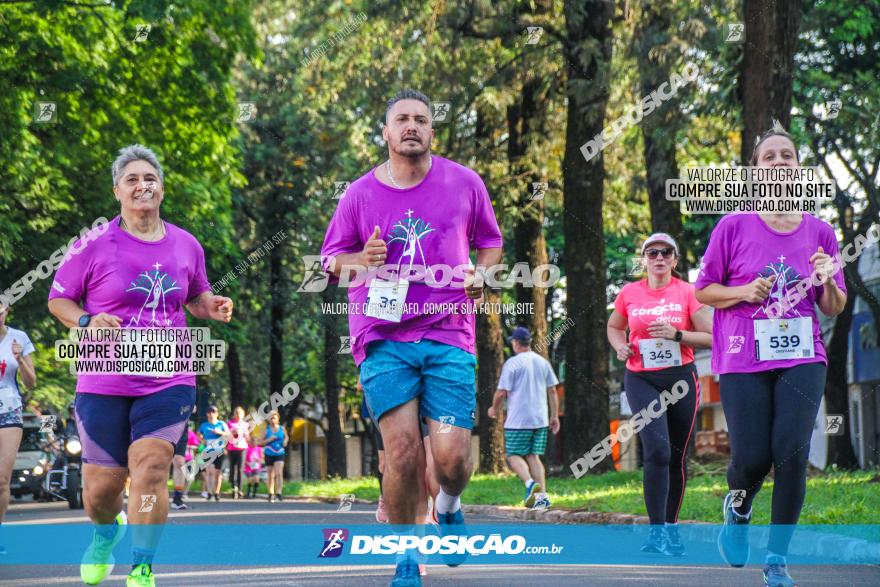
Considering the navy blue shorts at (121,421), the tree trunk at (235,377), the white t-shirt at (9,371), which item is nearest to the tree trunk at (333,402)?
the tree trunk at (235,377)

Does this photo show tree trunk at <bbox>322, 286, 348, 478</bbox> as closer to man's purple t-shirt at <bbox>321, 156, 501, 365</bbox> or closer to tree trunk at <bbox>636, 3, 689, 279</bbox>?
tree trunk at <bbox>636, 3, 689, 279</bbox>

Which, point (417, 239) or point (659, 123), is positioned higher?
point (659, 123)

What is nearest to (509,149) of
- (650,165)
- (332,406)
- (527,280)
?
(527,280)

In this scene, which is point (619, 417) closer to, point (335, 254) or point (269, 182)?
point (269, 182)

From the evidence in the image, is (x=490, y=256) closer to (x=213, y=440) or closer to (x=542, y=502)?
(x=542, y=502)

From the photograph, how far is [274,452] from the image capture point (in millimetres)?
26984

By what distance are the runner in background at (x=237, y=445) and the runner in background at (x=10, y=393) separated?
17.2 meters

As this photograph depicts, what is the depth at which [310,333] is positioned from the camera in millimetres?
48906

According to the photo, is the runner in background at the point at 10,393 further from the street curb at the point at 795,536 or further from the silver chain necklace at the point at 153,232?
the street curb at the point at 795,536

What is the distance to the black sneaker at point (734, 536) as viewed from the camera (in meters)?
7.67

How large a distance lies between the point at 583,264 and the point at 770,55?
8153mm

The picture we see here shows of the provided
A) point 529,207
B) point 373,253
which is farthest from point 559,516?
point 529,207

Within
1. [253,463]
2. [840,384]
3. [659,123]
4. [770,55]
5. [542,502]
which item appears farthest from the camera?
[253,463]

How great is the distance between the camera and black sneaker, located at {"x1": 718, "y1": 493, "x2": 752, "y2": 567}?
25.2 ft
